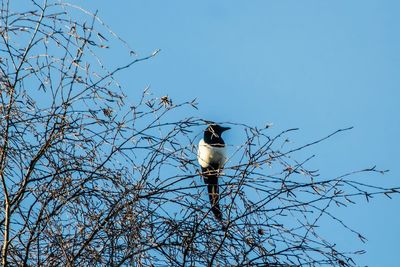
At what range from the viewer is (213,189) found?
4871 mm

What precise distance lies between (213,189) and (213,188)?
24 mm

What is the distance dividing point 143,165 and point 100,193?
0.79ft

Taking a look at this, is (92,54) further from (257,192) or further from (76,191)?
(257,192)

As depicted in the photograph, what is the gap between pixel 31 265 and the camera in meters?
4.80

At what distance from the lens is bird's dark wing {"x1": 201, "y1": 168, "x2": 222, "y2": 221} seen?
4.66 meters

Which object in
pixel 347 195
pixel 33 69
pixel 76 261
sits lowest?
pixel 76 261

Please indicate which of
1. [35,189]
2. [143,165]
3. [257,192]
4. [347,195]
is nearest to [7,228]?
[35,189]

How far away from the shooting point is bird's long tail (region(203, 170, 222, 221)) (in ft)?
15.3

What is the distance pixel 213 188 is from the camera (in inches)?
193

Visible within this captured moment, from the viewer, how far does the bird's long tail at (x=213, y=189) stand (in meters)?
4.66

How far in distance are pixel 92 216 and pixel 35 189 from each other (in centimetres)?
31

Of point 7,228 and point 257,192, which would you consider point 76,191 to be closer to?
point 7,228

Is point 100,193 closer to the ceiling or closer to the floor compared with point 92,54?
closer to the floor

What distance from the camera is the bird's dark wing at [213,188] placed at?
4.66 m
